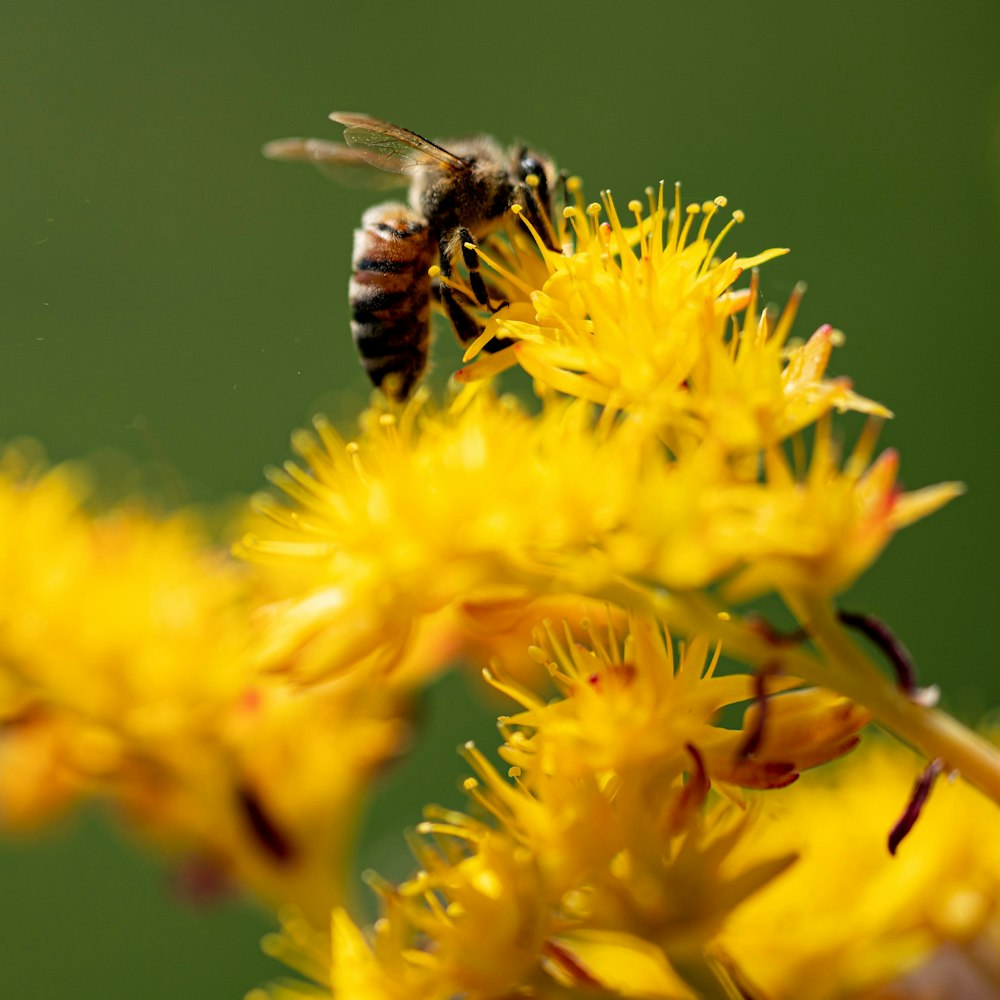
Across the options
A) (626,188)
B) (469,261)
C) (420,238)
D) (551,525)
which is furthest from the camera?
(626,188)

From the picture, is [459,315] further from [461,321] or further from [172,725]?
[172,725]

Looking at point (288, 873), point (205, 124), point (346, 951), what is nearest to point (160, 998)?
point (205, 124)

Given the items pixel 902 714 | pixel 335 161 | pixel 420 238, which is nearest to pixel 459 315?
pixel 420 238

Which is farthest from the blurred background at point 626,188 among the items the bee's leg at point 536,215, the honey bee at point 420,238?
the bee's leg at point 536,215

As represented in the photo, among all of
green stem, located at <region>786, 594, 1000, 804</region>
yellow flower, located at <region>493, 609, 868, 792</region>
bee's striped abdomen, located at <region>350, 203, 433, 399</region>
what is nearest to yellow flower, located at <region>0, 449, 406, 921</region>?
bee's striped abdomen, located at <region>350, 203, 433, 399</region>

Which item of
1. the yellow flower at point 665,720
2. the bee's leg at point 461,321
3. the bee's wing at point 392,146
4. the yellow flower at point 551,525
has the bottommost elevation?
the yellow flower at point 665,720

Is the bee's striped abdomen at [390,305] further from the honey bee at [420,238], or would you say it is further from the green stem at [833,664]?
the green stem at [833,664]
